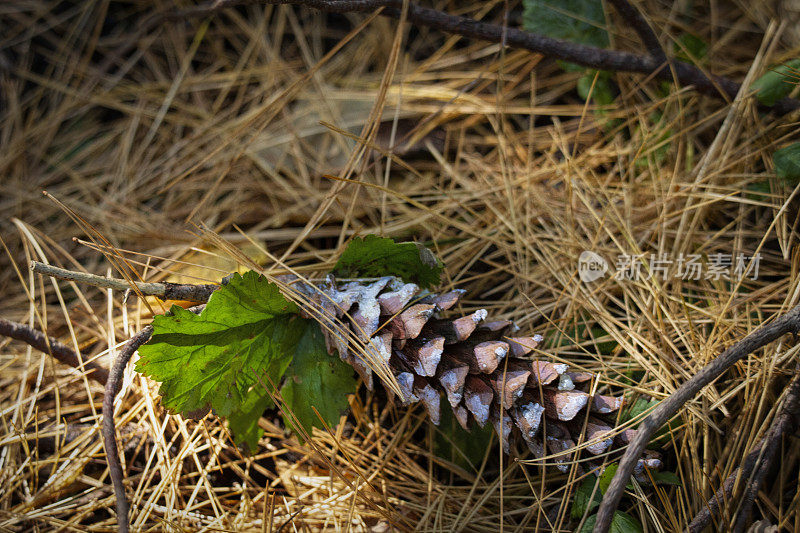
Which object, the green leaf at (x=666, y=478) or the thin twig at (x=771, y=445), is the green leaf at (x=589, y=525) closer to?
the green leaf at (x=666, y=478)

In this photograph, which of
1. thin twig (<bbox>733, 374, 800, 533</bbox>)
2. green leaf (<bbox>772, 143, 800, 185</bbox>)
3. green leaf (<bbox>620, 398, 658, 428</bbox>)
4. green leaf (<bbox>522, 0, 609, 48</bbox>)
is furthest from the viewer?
green leaf (<bbox>522, 0, 609, 48</bbox>)

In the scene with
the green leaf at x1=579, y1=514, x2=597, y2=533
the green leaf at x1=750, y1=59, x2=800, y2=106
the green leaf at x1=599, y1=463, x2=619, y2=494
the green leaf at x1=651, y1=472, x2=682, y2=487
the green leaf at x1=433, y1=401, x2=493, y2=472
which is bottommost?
the green leaf at x1=433, y1=401, x2=493, y2=472

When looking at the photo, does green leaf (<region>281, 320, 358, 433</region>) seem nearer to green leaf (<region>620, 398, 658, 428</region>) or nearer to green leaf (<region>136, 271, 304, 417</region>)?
green leaf (<region>136, 271, 304, 417</region>)

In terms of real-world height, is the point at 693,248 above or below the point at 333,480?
above

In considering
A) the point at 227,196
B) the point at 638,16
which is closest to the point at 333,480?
the point at 227,196

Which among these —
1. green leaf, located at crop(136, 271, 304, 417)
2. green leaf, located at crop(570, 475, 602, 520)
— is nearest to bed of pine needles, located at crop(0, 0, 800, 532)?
green leaf, located at crop(570, 475, 602, 520)

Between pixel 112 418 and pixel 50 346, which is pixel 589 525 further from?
pixel 50 346

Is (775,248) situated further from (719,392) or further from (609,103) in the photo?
(609,103)
